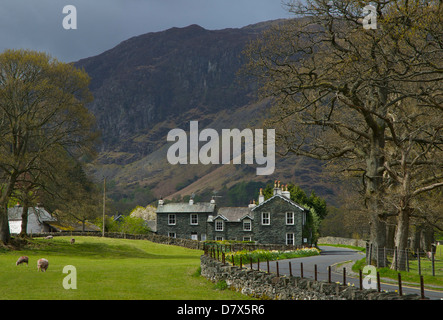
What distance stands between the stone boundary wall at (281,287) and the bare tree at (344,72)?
8.55 metres

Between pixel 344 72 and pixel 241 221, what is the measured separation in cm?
5470

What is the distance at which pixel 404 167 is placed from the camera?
27.8 meters

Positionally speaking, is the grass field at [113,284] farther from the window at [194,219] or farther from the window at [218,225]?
the window at [194,219]

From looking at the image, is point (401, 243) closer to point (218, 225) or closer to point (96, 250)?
point (96, 250)

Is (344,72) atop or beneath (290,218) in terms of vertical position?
atop

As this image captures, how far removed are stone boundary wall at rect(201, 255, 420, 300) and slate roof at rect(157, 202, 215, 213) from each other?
54.4 m

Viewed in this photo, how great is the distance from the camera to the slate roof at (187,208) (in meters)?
83.7

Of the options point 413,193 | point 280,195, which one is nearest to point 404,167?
point 413,193

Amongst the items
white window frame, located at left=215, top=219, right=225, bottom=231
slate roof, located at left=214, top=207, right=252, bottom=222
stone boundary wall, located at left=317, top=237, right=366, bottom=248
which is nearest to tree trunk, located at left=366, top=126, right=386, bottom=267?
slate roof, located at left=214, top=207, right=252, bottom=222

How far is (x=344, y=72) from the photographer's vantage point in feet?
82.5

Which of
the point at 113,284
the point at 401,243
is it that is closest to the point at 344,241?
the point at 401,243

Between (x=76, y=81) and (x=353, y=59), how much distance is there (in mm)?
34364

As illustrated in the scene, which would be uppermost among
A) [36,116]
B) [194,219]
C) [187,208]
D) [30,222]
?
[36,116]
